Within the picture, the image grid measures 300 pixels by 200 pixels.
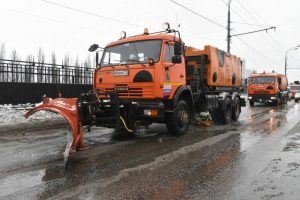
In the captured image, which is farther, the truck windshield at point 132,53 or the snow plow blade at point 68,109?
the truck windshield at point 132,53

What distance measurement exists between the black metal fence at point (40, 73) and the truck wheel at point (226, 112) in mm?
10429

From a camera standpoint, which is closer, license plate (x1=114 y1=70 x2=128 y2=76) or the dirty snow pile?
license plate (x1=114 y1=70 x2=128 y2=76)

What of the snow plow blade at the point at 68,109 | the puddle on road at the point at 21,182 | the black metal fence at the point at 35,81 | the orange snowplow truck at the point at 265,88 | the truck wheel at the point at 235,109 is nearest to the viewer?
the puddle on road at the point at 21,182

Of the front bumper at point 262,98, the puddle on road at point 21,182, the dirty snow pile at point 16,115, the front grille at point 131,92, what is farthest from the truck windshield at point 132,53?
the front bumper at point 262,98

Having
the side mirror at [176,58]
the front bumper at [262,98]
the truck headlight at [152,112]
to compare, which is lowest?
the truck headlight at [152,112]

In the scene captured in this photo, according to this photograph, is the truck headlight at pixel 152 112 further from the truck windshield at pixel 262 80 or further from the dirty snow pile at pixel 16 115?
the truck windshield at pixel 262 80

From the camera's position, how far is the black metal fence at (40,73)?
18469mm

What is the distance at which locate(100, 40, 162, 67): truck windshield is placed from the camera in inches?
378

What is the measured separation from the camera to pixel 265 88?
28109 mm

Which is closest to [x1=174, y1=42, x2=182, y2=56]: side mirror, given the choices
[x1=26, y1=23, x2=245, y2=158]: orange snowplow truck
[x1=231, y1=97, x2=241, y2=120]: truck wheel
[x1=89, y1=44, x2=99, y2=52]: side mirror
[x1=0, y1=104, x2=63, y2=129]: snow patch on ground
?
[x1=26, y1=23, x2=245, y2=158]: orange snowplow truck

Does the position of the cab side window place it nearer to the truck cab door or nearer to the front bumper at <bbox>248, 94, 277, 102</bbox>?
the truck cab door

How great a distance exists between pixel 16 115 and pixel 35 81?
496 centimetres

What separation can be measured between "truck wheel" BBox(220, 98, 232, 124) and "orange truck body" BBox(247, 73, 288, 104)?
14441 mm

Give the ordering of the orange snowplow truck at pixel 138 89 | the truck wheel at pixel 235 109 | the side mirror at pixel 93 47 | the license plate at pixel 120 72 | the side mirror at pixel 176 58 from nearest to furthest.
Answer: the orange snowplow truck at pixel 138 89
the license plate at pixel 120 72
the side mirror at pixel 176 58
the side mirror at pixel 93 47
the truck wheel at pixel 235 109
